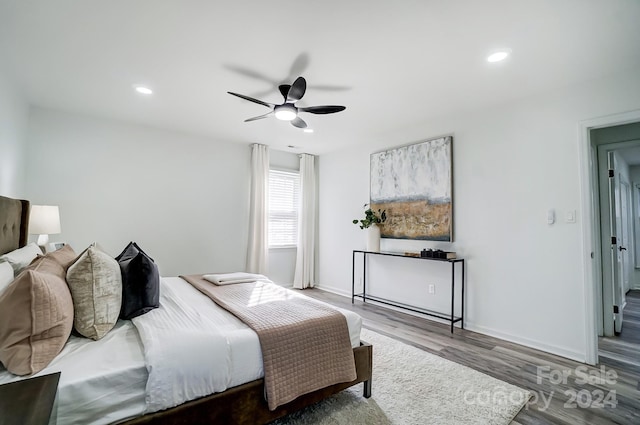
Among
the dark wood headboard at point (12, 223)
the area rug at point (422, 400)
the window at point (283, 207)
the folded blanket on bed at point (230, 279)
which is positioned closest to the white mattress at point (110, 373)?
the area rug at point (422, 400)

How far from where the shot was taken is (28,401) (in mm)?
879

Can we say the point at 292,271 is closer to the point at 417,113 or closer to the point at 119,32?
the point at 417,113

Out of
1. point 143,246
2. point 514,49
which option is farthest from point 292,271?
point 514,49

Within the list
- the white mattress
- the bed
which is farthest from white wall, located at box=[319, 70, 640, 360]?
the white mattress

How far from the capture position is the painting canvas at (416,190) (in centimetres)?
369

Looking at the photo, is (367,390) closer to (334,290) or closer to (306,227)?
(334,290)

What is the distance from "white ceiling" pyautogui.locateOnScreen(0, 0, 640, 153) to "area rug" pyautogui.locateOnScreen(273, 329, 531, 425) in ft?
8.35

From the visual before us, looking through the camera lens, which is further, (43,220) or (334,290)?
(334,290)

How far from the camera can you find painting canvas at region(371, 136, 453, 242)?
12.1 ft

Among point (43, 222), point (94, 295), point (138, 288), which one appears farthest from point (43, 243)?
point (94, 295)

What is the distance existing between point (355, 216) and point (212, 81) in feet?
9.78

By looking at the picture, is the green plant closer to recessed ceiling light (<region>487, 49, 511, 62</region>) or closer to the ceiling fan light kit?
the ceiling fan light kit

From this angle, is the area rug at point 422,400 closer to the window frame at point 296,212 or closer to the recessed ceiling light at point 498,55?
the recessed ceiling light at point 498,55

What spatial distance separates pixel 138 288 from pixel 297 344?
3.38ft
